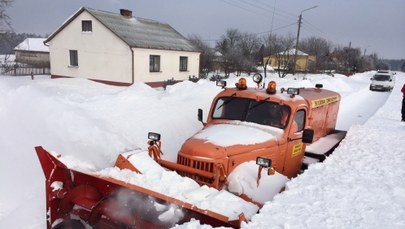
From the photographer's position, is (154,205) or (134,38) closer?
(154,205)

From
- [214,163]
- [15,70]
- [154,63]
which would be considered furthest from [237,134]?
[15,70]

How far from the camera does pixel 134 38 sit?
23.8 meters

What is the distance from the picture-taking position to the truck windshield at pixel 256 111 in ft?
18.9

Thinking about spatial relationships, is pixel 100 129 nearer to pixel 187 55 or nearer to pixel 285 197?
pixel 285 197

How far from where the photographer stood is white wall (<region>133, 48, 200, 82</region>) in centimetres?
2350

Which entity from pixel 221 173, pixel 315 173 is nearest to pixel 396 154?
pixel 315 173

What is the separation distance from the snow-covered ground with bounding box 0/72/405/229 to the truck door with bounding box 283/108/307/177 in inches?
20.5

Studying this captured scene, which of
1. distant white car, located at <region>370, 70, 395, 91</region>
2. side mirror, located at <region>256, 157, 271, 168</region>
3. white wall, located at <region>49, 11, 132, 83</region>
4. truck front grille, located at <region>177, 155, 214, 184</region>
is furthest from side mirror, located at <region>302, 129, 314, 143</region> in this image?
distant white car, located at <region>370, 70, 395, 91</region>

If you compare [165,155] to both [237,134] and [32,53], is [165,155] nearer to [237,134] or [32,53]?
[237,134]

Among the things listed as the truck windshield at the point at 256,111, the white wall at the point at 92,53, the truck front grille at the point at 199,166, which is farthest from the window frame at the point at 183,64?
the truck front grille at the point at 199,166

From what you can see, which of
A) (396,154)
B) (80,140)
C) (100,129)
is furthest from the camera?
(100,129)

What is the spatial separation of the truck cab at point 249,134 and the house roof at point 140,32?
17853 mm

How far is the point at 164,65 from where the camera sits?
25.9 metres

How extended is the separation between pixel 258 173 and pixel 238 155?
1.51 ft
